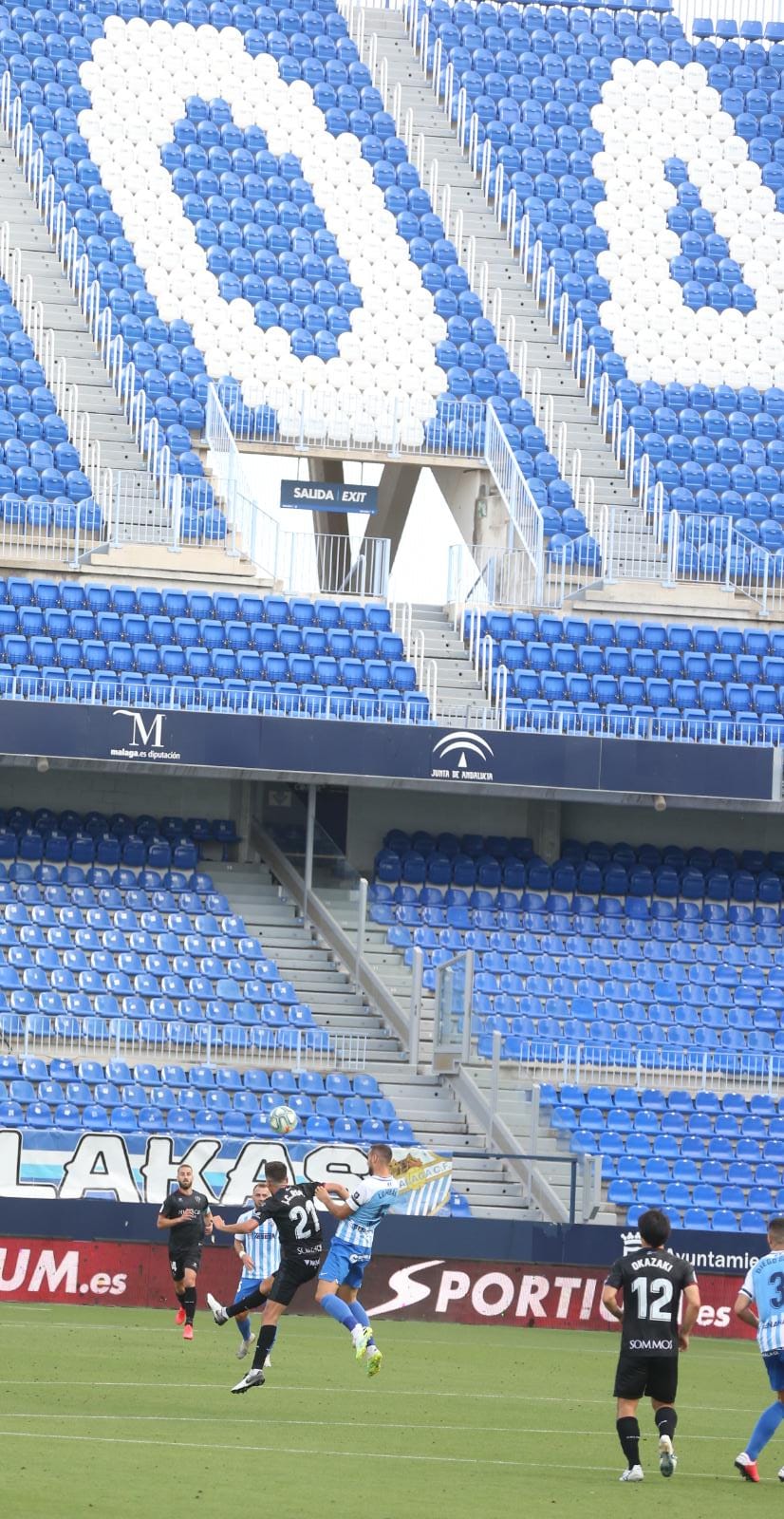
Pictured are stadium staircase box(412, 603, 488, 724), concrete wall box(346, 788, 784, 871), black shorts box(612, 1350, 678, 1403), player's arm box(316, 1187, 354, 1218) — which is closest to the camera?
black shorts box(612, 1350, 678, 1403)

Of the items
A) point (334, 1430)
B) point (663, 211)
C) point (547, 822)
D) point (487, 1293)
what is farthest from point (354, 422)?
point (334, 1430)

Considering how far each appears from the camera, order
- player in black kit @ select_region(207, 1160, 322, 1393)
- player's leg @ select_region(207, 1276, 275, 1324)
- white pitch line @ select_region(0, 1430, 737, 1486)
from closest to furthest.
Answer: white pitch line @ select_region(0, 1430, 737, 1486) < player in black kit @ select_region(207, 1160, 322, 1393) < player's leg @ select_region(207, 1276, 275, 1324)

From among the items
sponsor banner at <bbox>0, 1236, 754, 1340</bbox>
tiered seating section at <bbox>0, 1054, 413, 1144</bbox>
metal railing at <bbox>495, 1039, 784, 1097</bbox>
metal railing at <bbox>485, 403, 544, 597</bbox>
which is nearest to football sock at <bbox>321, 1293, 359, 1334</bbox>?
sponsor banner at <bbox>0, 1236, 754, 1340</bbox>

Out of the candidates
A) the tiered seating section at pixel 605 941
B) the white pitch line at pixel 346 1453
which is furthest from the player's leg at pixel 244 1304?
the tiered seating section at pixel 605 941

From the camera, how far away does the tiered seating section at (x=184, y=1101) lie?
29.9 meters

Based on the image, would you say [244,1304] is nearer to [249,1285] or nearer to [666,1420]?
[249,1285]

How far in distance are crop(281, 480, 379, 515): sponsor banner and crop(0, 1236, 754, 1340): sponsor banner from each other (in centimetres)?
1606

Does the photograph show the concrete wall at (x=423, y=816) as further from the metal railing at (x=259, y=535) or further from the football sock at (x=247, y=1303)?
the football sock at (x=247, y=1303)

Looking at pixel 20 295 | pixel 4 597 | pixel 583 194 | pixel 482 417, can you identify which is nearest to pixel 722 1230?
pixel 4 597

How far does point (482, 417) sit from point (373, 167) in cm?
674

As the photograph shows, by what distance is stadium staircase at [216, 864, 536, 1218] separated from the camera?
101 feet

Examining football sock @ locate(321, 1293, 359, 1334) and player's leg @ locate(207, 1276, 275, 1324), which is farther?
player's leg @ locate(207, 1276, 275, 1324)

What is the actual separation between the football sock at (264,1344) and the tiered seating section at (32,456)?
69.3 feet

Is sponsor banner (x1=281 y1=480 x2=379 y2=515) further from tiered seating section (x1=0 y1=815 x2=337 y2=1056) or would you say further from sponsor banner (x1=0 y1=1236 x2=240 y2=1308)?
sponsor banner (x1=0 y1=1236 x2=240 y2=1308)
